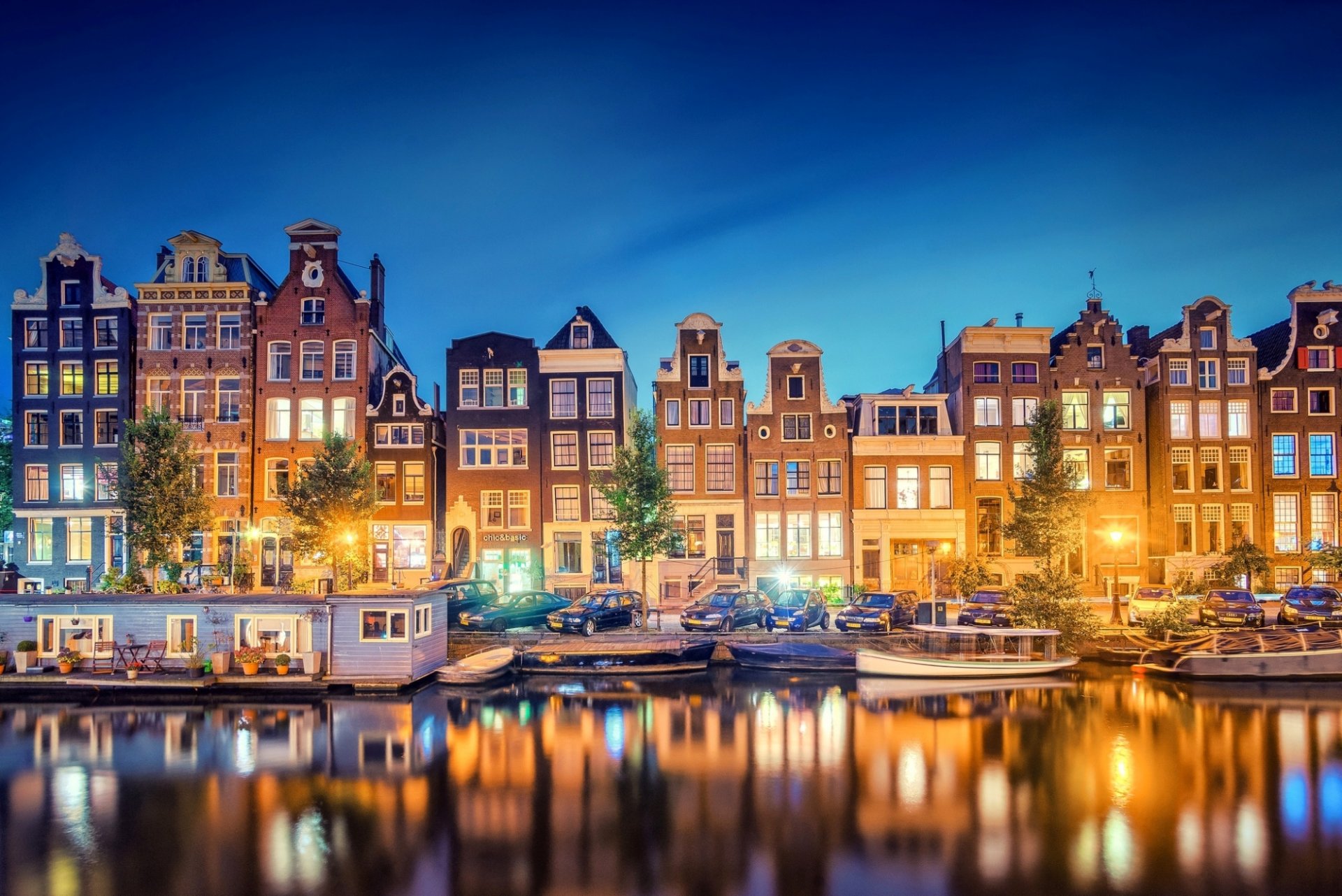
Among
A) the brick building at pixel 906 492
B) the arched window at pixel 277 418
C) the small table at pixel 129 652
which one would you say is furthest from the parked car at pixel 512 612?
the arched window at pixel 277 418

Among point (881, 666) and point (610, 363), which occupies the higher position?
point (610, 363)

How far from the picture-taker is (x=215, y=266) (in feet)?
156

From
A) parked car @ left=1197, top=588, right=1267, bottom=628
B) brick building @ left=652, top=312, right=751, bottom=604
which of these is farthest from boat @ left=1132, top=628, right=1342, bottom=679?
brick building @ left=652, top=312, right=751, bottom=604

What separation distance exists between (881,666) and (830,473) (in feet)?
54.2

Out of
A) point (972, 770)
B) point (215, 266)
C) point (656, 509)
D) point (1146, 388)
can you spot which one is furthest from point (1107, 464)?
point (215, 266)

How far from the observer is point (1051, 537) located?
35.6 meters

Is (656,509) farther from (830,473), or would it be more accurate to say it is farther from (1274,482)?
(1274,482)

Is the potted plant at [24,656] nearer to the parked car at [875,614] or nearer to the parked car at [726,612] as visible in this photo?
the parked car at [726,612]

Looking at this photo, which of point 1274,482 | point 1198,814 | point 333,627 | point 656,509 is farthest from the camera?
point 1274,482

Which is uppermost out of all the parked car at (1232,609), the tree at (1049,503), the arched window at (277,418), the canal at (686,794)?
the arched window at (277,418)

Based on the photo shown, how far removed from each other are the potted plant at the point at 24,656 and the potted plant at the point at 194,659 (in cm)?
605

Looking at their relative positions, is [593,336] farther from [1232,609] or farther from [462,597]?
[1232,609]

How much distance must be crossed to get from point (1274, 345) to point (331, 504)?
187 feet

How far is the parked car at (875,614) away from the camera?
3425cm
